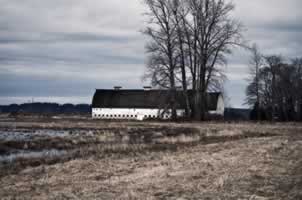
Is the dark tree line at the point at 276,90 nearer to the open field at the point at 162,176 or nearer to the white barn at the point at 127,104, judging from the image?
the white barn at the point at 127,104

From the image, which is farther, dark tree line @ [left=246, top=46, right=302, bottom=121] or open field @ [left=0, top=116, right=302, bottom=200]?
dark tree line @ [left=246, top=46, right=302, bottom=121]

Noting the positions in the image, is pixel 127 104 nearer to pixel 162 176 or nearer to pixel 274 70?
pixel 274 70

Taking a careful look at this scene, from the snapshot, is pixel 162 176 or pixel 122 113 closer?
pixel 162 176

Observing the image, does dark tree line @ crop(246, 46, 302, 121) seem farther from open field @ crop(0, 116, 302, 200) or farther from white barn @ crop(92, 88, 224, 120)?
open field @ crop(0, 116, 302, 200)

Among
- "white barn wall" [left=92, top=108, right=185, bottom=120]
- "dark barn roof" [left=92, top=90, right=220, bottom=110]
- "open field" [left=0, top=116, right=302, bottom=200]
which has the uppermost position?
"dark barn roof" [left=92, top=90, right=220, bottom=110]

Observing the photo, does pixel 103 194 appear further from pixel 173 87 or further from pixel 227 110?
pixel 227 110

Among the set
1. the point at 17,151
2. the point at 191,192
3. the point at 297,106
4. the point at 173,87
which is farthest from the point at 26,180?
the point at 297,106

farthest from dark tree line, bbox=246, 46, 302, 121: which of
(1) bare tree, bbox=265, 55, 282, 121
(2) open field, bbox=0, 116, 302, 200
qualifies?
(2) open field, bbox=0, 116, 302, 200

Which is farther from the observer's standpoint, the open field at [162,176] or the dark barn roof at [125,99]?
the dark barn roof at [125,99]

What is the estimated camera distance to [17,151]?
2191 centimetres

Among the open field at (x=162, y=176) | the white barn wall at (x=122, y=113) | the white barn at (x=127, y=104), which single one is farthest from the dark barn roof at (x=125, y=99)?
the open field at (x=162, y=176)

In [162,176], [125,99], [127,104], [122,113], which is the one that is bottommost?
[162,176]

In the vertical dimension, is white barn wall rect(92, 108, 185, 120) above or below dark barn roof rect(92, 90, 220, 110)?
below

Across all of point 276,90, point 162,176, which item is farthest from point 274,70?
point 162,176
